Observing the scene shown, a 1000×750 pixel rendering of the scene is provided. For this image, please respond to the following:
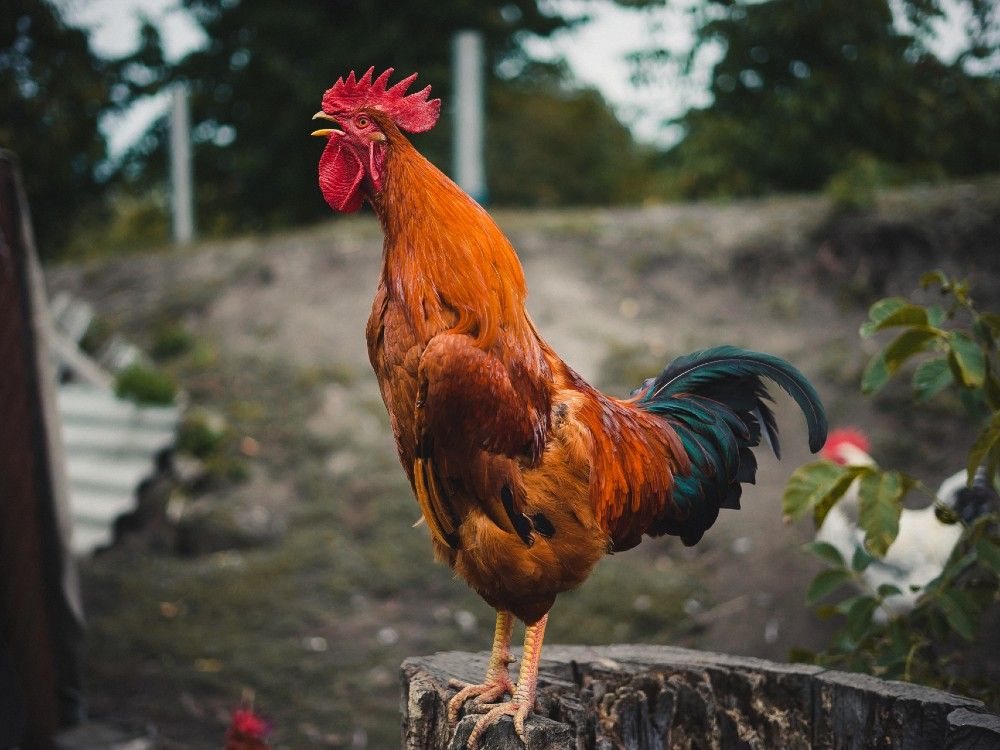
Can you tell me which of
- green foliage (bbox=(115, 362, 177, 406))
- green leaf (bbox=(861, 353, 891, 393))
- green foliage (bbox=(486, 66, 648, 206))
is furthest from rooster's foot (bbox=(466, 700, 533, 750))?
green foliage (bbox=(486, 66, 648, 206))

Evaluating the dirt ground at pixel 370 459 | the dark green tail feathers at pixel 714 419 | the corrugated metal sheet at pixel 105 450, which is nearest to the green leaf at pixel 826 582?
the dark green tail feathers at pixel 714 419

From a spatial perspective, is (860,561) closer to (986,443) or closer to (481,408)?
→ (986,443)

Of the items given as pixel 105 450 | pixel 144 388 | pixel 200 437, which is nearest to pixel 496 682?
pixel 200 437

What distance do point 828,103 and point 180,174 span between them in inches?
288

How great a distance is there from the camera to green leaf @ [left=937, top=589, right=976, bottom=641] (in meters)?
2.74

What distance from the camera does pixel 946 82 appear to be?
27.1 feet

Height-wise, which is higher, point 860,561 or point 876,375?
point 876,375

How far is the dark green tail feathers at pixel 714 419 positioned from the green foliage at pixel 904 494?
13.3 inches

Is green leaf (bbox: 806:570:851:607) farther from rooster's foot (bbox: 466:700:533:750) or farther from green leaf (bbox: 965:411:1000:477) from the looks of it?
rooster's foot (bbox: 466:700:533:750)

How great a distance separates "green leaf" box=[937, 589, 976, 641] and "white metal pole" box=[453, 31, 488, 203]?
703 cm

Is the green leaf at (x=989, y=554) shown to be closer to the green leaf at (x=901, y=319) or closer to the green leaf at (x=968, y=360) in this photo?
the green leaf at (x=968, y=360)

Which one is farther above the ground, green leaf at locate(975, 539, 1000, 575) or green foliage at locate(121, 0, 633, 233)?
green foliage at locate(121, 0, 633, 233)

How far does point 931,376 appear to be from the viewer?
9.52 feet

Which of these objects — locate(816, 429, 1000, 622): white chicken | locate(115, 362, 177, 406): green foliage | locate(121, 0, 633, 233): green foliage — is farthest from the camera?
locate(121, 0, 633, 233): green foliage
